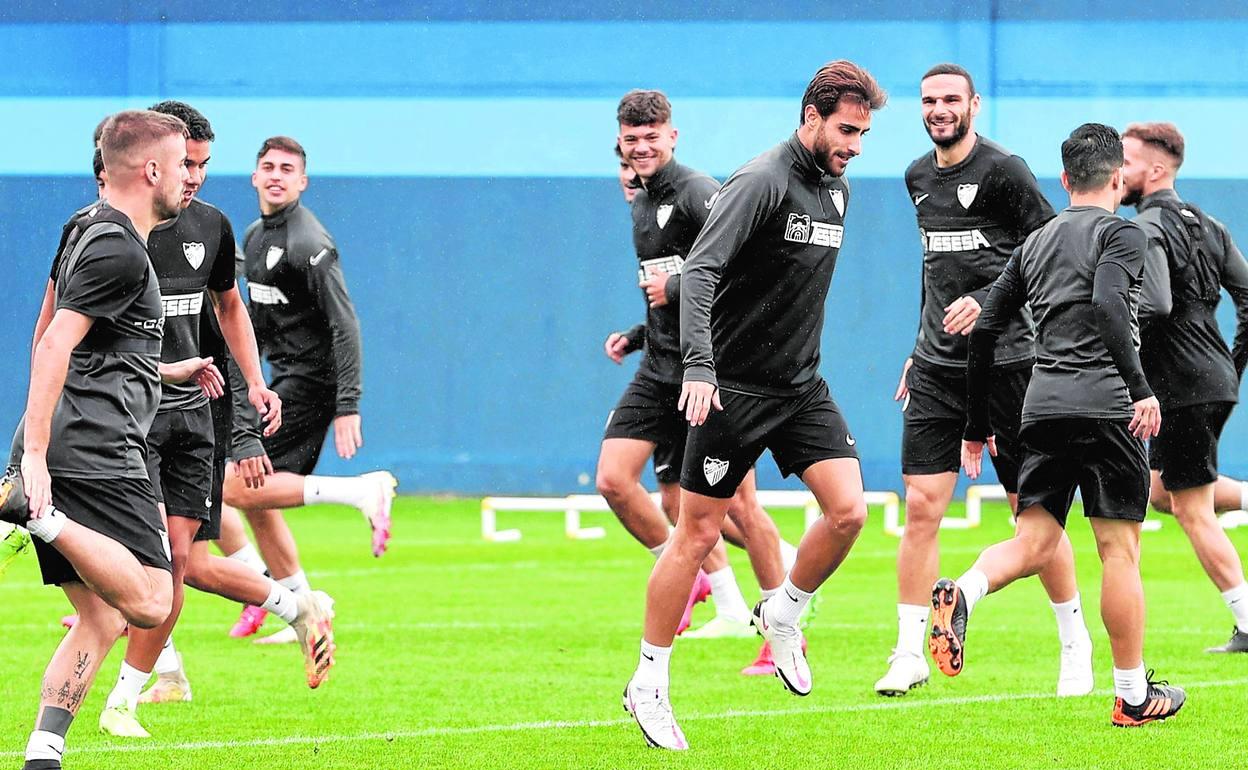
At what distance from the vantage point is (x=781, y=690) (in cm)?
734

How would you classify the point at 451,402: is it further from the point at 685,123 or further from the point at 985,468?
the point at 985,468

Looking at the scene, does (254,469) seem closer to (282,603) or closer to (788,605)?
(282,603)

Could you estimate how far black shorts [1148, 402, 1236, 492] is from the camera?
27.3 feet

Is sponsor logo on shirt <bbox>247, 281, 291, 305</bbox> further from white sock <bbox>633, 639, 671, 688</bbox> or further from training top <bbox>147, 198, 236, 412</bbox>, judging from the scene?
white sock <bbox>633, 639, 671, 688</bbox>

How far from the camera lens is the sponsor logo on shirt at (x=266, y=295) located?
970 cm

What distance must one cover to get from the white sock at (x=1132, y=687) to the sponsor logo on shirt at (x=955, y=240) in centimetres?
211

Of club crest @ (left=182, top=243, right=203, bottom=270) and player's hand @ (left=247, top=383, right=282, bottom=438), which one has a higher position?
club crest @ (left=182, top=243, right=203, bottom=270)

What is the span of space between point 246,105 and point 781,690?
14.1 metres

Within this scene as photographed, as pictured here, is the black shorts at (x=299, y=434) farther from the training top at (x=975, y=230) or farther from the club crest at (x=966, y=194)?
the club crest at (x=966, y=194)

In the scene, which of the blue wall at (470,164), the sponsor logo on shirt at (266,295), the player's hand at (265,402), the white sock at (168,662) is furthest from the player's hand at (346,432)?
the blue wall at (470,164)

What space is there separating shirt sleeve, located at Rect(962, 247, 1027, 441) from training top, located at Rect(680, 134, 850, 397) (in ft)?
2.07

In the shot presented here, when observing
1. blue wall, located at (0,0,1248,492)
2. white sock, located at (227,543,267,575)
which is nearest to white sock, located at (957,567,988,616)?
white sock, located at (227,543,267,575)

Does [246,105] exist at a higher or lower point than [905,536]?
higher

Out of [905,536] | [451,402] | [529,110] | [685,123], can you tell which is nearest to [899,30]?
[685,123]
